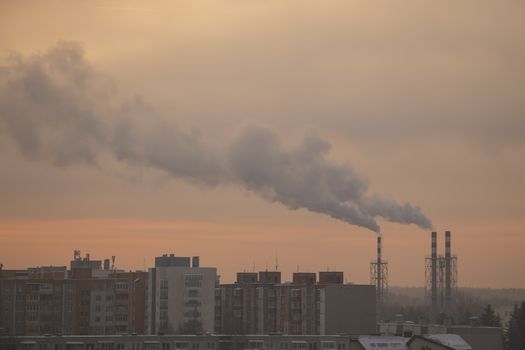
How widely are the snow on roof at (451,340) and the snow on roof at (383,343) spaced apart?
3.70 feet

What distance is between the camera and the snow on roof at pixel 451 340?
48156 millimetres

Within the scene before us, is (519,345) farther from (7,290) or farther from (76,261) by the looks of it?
(76,261)

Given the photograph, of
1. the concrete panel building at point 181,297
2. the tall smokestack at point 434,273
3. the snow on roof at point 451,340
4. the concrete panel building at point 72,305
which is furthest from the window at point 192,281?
the tall smokestack at point 434,273

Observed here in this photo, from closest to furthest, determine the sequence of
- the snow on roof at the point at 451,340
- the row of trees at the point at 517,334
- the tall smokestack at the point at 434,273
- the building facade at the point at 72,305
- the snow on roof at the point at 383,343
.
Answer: the snow on roof at the point at 451,340
the snow on roof at the point at 383,343
the row of trees at the point at 517,334
the building facade at the point at 72,305
the tall smokestack at the point at 434,273

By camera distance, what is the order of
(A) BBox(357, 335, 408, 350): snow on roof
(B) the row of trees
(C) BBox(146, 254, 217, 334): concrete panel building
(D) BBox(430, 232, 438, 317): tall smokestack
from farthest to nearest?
1. (D) BBox(430, 232, 438, 317): tall smokestack
2. (C) BBox(146, 254, 217, 334): concrete panel building
3. (B) the row of trees
4. (A) BBox(357, 335, 408, 350): snow on roof

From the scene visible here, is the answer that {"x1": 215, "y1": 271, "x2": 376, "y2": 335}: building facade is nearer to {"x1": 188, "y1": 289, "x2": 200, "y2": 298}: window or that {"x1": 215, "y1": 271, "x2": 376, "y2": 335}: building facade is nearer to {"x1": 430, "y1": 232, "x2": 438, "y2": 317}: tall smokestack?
{"x1": 188, "y1": 289, "x2": 200, "y2": 298}: window

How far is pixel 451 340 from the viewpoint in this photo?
160ft

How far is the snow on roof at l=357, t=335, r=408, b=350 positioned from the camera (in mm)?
48531

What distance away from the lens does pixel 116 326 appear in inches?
2584

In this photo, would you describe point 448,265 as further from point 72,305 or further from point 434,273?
point 72,305

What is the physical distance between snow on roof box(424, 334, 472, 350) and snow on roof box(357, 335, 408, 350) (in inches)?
44.5

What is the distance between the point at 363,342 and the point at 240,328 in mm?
18651

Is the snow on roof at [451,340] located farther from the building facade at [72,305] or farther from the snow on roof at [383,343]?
the building facade at [72,305]

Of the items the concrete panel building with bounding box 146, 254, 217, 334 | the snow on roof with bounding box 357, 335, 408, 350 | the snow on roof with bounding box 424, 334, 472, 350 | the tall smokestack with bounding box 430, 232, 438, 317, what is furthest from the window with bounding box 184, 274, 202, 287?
the tall smokestack with bounding box 430, 232, 438, 317
